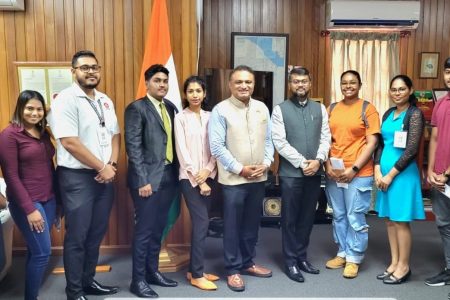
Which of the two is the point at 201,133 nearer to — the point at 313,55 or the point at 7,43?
the point at 7,43

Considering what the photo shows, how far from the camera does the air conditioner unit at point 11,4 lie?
3.23m

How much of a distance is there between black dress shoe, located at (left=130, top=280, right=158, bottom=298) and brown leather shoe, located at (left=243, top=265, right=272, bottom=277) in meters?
0.73

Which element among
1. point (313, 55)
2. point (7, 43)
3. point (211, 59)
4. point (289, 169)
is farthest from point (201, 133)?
point (313, 55)

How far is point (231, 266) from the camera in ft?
9.85

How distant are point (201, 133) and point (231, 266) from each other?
0.94m

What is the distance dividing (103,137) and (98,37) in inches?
46.1

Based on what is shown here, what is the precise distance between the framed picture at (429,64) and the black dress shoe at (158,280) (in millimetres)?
3956

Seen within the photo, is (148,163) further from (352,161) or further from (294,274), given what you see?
(352,161)

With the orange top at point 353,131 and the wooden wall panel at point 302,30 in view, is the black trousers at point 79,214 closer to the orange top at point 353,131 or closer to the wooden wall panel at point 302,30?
the orange top at point 353,131

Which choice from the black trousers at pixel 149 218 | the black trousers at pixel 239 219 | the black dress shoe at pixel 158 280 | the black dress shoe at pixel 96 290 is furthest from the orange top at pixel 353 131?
the black dress shoe at pixel 96 290

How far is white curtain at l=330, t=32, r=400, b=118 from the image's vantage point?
514cm

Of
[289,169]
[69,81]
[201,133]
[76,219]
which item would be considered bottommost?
[76,219]

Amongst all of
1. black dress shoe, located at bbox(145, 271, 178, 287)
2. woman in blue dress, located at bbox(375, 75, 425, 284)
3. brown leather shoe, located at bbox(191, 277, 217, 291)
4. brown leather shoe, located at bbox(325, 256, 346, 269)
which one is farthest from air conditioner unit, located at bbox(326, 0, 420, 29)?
black dress shoe, located at bbox(145, 271, 178, 287)

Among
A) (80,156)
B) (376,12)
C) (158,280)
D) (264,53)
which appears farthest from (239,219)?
(376,12)
